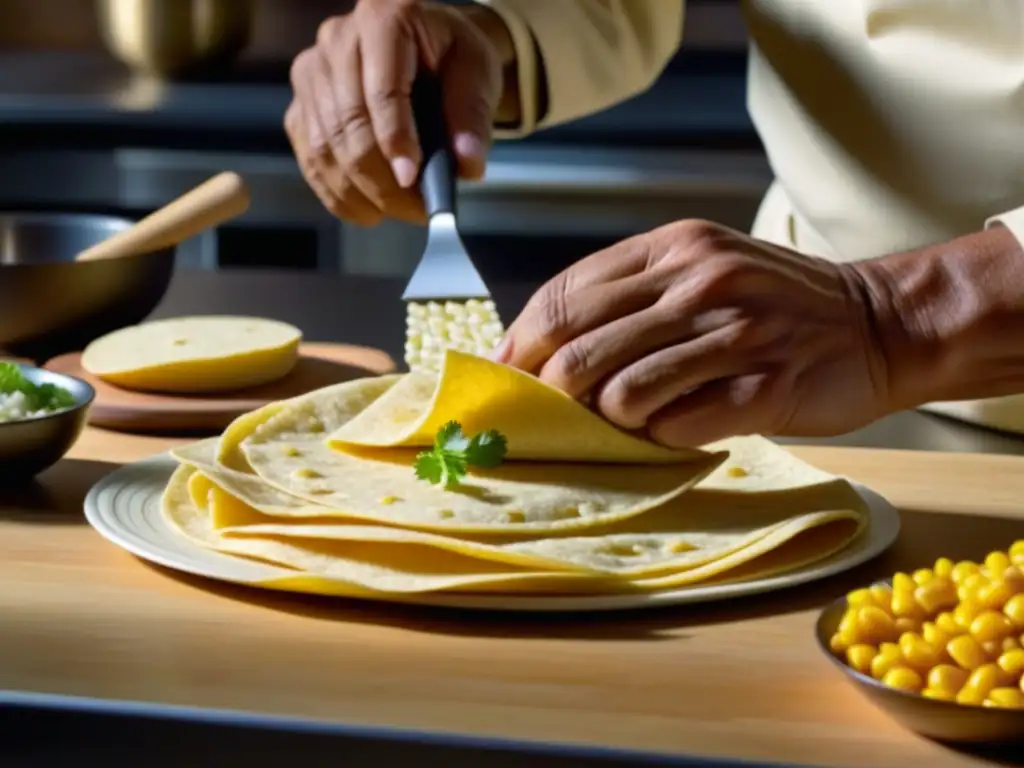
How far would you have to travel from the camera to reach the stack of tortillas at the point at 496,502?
0.98 m

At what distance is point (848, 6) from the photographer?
5.11 ft

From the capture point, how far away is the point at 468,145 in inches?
58.1

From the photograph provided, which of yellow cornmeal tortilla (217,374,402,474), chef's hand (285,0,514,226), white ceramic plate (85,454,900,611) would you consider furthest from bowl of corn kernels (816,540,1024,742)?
chef's hand (285,0,514,226)

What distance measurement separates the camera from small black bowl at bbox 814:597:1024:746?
744 millimetres

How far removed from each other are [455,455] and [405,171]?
462 mm

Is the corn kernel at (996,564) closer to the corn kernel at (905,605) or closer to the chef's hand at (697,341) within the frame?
the corn kernel at (905,605)

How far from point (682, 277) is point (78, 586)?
17.2 inches

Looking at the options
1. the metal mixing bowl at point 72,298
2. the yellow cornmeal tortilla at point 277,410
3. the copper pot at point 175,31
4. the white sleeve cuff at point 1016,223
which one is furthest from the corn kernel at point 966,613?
the copper pot at point 175,31

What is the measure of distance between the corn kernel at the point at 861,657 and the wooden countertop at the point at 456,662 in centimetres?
3

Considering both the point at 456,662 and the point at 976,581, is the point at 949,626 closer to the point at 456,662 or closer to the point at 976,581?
the point at 976,581

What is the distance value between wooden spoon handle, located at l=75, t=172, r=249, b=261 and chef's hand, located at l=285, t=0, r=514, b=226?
0.27 feet

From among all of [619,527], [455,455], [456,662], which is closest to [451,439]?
[455,455]

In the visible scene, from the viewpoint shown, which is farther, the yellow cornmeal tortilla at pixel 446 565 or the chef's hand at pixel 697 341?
the chef's hand at pixel 697 341

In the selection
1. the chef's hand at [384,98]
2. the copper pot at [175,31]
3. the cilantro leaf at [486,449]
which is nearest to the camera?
the cilantro leaf at [486,449]
